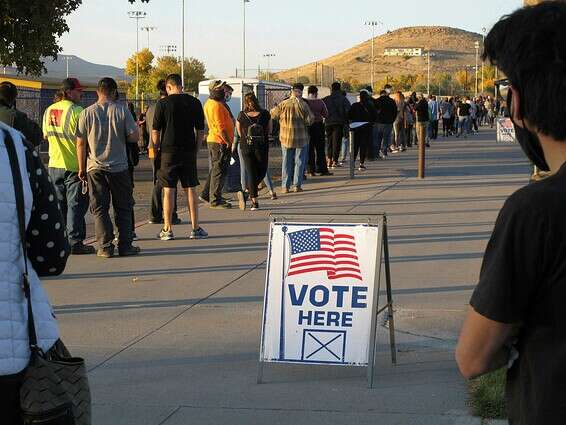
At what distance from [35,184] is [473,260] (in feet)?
25.3

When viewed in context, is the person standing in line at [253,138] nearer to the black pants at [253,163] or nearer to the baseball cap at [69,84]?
the black pants at [253,163]

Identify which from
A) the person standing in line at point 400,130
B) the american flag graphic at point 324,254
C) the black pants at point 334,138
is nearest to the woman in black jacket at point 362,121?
the black pants at point 334,138

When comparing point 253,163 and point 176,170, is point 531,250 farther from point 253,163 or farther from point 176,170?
point 253,163

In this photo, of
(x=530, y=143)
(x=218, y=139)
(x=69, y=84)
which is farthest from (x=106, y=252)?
(x=530, y=143)

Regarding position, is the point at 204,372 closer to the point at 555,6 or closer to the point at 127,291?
the point at 127,291

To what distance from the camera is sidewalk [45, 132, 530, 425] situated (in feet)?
18.4

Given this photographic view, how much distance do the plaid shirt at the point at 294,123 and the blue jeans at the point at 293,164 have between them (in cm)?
13

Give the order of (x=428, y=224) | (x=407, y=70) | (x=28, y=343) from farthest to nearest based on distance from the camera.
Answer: (x=407, y=70) < (x=428, y=224) < (x=28, y=343)

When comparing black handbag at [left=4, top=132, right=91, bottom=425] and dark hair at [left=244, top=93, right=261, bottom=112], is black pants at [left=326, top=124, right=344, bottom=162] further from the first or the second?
black handbag at [left=4, top=132, right=91, bottom=425]

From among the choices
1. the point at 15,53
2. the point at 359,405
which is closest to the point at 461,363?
the point at 359,405

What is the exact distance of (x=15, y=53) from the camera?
25234 millimetres

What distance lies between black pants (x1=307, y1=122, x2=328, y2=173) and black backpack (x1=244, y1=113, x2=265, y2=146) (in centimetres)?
587

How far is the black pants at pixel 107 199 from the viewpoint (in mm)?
10477

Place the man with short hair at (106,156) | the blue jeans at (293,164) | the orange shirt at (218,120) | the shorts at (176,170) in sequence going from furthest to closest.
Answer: the blue jeans at (293,164) → the orange shirt at (218,120) → the shorts at (176,170) → the man with short hair at (106,156)
